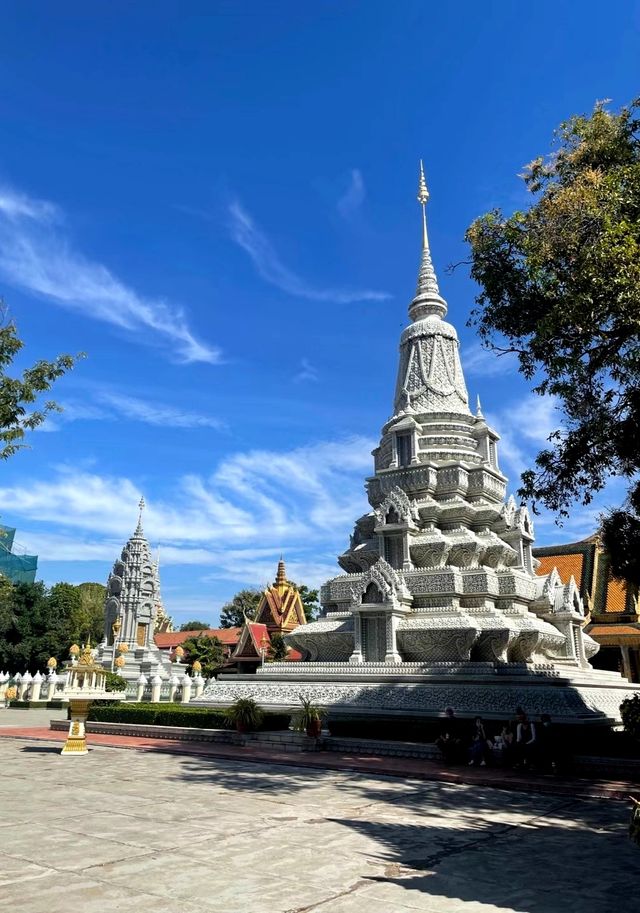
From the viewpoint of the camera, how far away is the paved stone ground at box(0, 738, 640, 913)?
5746 mm

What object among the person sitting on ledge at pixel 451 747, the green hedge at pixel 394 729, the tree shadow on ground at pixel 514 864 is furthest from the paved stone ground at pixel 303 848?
the green hedge at pixel 394 729

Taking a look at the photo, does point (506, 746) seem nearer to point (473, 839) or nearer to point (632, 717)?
point (632, 717)

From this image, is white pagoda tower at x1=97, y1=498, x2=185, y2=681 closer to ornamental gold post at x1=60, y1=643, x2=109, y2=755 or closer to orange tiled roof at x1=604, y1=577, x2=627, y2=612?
orange tiled roof at x1=604, y1=577, x2=627, y2=612

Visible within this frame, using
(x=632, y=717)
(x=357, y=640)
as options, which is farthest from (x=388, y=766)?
(x=357, y=640)

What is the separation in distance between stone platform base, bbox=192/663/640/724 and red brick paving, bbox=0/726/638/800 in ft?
11.4

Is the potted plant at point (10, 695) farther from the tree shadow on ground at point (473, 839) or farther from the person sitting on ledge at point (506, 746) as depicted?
the person sitting on ledge at point (506, 746)

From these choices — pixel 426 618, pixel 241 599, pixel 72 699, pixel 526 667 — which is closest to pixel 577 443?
pixel 526 667

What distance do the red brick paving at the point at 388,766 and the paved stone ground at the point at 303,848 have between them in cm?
47

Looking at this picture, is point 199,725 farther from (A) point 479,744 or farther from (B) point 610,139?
(B) point 610,139

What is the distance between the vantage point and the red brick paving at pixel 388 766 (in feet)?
38.3

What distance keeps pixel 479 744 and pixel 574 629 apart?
448 inches

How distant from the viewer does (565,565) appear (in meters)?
37.4

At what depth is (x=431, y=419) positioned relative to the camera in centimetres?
2653

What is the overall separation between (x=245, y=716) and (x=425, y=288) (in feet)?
64.4
